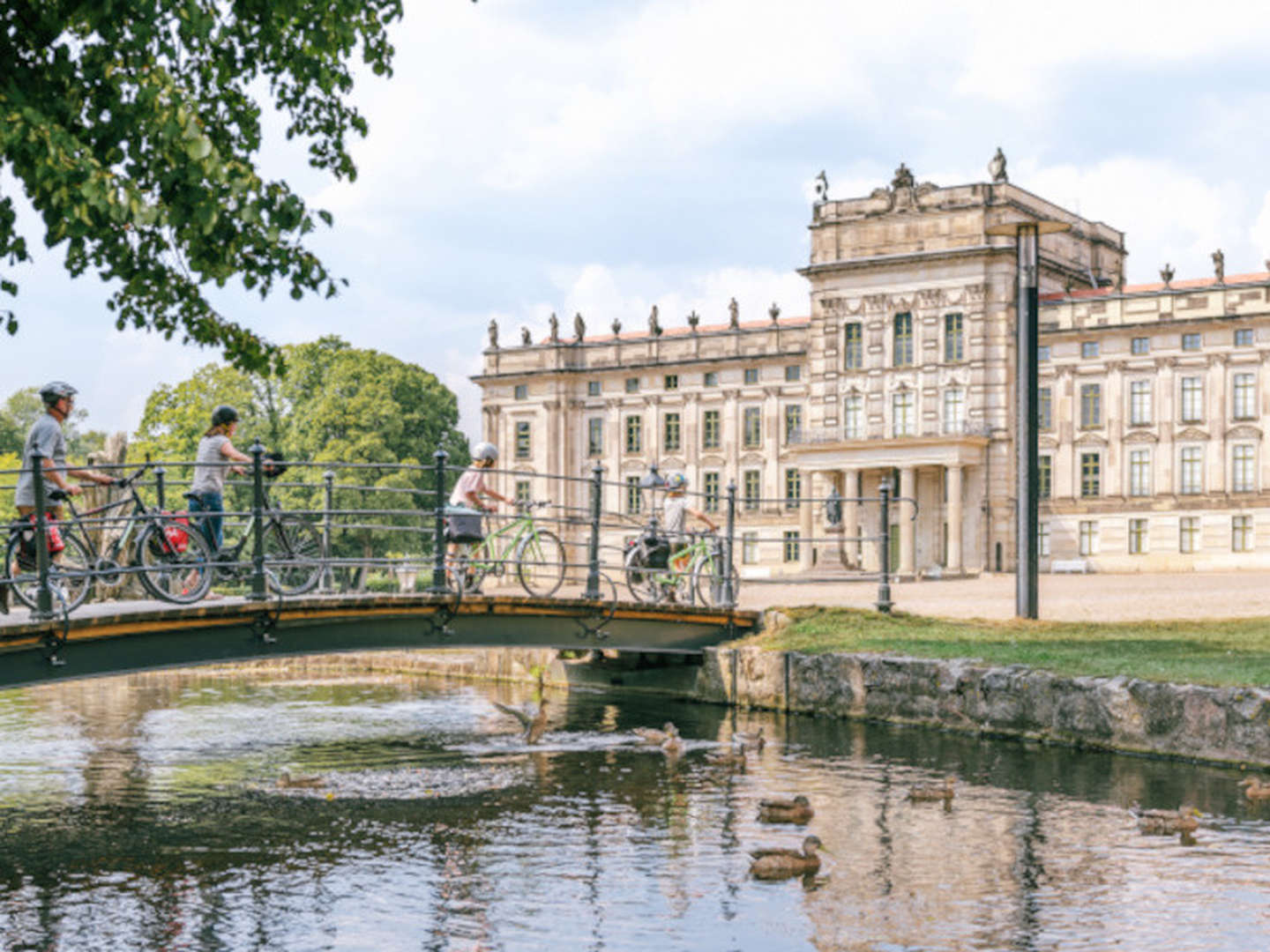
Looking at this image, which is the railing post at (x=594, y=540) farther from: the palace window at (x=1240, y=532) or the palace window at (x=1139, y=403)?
the palace window at (x=1139, y=403)

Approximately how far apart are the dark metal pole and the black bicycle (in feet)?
34.4

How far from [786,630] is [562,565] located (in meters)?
4.09

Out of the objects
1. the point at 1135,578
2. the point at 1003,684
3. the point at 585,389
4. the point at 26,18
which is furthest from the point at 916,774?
the point at 585,389

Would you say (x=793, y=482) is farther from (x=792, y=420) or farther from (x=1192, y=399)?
(x=1192, y=399)

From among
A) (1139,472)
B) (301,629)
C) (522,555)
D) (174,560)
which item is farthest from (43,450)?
(1139,472)

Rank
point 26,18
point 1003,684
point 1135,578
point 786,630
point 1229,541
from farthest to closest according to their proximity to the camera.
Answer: point 1229,541 < point 1135,578 < point 786,630 < point 1003,684 < point 26,18

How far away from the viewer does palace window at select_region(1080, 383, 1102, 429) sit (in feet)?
198

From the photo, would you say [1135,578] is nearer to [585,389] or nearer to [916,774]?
[916,774]

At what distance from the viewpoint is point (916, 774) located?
43.9ft

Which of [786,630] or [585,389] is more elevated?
[585,389]

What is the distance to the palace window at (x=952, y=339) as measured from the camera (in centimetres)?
6203

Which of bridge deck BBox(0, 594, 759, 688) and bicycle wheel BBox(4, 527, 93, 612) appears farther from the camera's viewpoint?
bridge deck BBox(0, 594, 759, 688)

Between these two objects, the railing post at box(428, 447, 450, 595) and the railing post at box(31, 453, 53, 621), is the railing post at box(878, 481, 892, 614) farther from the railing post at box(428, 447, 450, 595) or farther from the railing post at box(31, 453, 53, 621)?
the railing post at box(31, 453, 53, 621)

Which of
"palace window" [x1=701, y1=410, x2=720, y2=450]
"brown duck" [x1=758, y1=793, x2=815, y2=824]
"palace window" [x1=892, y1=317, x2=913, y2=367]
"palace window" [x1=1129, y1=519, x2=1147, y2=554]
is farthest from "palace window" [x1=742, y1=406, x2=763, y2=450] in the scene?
"brown duck" [x1=758, y1=793, x2=815, y2=824]
